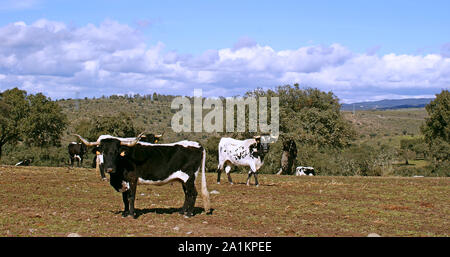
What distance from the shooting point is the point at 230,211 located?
14875 mm

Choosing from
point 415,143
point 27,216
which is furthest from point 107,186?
point 415,143

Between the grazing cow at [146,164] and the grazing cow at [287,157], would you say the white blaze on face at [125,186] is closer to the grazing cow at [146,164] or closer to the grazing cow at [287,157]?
the grazing cow at [146,164]

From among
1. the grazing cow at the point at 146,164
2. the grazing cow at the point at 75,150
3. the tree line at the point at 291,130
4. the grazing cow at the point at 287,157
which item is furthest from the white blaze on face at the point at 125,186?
the grazing cow at the point at 287,157

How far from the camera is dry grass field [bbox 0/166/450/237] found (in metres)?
11.7

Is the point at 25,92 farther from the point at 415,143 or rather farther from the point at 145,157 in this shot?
the point at 415,143

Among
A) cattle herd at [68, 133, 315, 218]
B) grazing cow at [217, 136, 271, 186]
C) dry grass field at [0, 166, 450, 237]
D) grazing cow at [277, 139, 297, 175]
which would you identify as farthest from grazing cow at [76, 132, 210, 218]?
grazing cow at [277, 139, 297, 175]

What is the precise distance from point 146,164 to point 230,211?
3.07 meters

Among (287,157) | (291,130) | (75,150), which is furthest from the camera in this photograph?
(287,157)

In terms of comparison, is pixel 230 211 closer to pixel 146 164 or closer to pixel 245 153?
pixel 146 164

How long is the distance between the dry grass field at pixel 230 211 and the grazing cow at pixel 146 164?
696mm

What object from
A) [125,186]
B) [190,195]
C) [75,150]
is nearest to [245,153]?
[190,195]

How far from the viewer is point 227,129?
43.6 m

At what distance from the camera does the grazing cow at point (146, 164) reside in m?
13.1

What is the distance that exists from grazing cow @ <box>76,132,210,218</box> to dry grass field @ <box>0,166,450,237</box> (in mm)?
696
